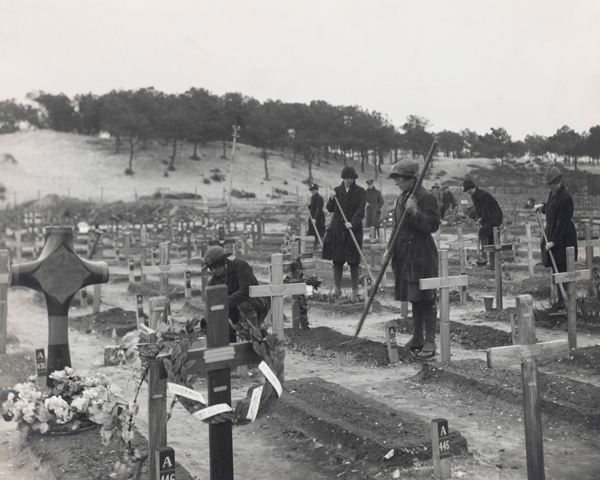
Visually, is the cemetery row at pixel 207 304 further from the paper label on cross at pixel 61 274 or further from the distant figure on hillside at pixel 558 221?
the distant figure on hillside at pixel 558 221

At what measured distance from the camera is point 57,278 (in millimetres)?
6289

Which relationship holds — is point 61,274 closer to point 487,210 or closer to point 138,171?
point 487,210

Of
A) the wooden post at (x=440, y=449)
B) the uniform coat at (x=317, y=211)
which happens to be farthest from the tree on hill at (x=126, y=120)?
the wooden post at (x=440, y=449)

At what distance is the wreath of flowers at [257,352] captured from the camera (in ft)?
12.7

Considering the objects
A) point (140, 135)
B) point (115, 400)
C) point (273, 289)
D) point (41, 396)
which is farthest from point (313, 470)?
point (140, 135)

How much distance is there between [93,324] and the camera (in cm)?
1184

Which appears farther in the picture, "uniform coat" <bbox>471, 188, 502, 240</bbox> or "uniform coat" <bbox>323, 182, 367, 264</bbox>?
"uniform coat" <bbox>471, 188, 502, 240</bbox>

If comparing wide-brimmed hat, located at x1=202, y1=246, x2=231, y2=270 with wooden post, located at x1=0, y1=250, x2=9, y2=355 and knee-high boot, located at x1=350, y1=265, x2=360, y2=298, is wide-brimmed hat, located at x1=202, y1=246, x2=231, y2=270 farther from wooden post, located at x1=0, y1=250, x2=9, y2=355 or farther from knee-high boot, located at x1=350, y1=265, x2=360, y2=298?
knee-high boot, located at x1=350, y1=265, x2=360, y2=298

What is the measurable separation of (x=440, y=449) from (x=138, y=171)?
60424mm

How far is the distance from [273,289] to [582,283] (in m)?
7.54

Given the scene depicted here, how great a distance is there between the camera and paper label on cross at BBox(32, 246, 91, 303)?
20.5 feet

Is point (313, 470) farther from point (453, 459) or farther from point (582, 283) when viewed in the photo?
point (582, 283)

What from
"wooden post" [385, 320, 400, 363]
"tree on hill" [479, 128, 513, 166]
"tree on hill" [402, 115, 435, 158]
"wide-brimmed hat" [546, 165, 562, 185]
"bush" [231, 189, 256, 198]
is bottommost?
"wooden post" [385, 320, 400, 363]

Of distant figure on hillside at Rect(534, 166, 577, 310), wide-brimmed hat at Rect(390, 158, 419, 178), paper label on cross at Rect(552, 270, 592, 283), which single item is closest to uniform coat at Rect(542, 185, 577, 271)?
distant figure on hillside at Rect(534, 166, 577, 310)
